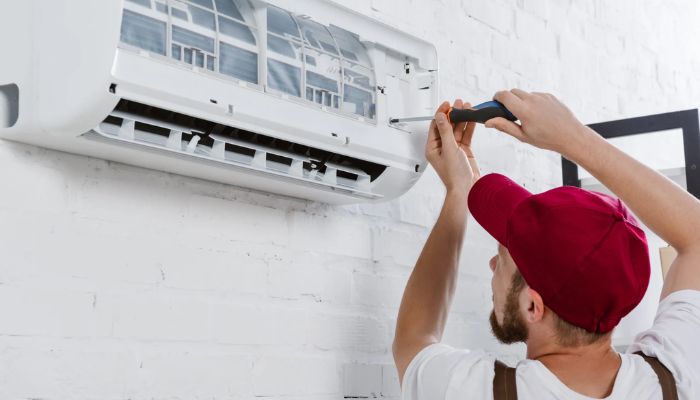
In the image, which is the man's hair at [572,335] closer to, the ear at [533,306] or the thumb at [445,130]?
the ear at [533,306]

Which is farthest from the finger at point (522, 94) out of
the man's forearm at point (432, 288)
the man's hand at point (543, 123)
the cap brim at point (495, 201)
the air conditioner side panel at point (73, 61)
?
the air conditioner side panel at point (73, 61)

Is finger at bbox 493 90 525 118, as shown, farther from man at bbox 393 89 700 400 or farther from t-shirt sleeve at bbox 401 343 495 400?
t-shirt sleeve at bbox 401 343 495 400

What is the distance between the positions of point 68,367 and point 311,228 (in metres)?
0.50

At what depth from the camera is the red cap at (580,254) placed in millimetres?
1151

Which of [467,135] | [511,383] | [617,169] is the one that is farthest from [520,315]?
[467,135]

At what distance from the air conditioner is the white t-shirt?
326mm

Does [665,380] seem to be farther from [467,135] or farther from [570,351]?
[467,135]

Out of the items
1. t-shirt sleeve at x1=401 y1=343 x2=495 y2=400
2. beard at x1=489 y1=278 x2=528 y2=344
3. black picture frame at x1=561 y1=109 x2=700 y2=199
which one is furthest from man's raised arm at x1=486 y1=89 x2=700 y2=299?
black picture frame at x1=561 y1=109 x2=700 y2=199

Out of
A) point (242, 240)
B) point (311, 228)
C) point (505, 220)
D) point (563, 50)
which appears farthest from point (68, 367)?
point (563, 50)

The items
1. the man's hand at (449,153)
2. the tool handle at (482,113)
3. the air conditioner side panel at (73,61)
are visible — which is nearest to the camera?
the air conditioner side panel at (73,61)

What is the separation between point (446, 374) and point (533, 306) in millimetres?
165

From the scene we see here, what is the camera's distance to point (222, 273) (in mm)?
1314

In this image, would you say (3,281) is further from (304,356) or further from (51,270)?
(304,356)

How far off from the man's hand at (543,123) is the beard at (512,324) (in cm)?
22
